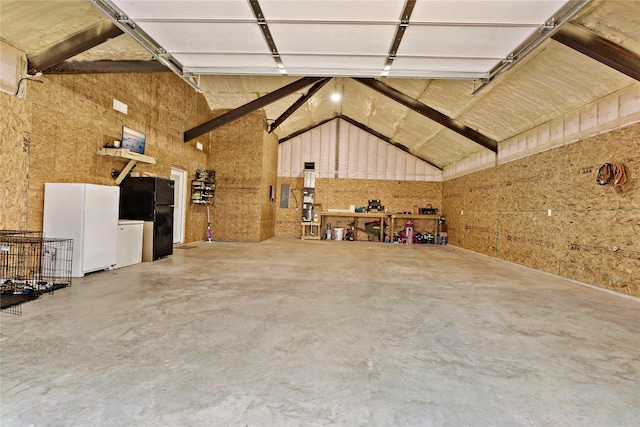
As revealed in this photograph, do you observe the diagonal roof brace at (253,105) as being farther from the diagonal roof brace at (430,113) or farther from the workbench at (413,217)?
the workbench at (413,217)

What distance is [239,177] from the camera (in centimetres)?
1012

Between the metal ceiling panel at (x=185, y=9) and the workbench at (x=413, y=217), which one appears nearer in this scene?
the metal ceiling panel at (x=185, y=9)

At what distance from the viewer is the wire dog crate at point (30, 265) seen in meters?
3.65

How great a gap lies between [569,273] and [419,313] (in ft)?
12.3

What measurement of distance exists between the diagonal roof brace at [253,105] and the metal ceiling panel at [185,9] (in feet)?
15.0

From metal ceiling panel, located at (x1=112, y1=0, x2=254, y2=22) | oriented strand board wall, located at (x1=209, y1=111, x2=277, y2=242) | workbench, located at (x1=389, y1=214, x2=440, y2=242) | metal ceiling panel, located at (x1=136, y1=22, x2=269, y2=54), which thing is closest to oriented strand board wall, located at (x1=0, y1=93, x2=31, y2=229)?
metal ceiling panel, located at (x1=136, y1=22, x2=269, y2=54)

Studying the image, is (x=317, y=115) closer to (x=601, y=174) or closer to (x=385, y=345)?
(x=601, y=174)

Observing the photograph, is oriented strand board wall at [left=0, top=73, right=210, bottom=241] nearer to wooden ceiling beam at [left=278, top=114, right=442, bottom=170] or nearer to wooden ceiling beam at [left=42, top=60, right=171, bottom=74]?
wooden ceiling beam at [left=42, top=60, right=171, bottom=74]

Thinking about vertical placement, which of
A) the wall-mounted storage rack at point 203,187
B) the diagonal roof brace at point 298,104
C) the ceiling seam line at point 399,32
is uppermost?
the diagonal roof brace at point 298,104

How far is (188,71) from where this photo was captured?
183 inches

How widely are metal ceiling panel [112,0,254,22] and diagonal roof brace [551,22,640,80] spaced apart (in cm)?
362

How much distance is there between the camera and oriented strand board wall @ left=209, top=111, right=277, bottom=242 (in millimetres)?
10070

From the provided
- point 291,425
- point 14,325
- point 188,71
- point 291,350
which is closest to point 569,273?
point 291,350

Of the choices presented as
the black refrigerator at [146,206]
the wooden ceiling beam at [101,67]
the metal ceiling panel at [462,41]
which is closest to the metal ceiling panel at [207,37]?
the wooden ceiling beam at [101,67]
